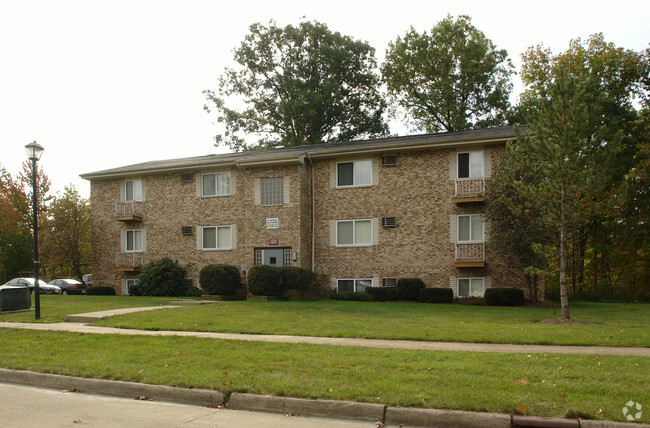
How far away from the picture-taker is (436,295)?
23.3 metres

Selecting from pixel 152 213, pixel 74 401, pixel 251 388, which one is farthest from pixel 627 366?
pixel 152 213

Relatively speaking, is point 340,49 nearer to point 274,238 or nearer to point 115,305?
point 274,238

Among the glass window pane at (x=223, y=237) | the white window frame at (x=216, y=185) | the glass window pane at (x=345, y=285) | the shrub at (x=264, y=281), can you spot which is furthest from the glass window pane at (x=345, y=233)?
the white window frame at (x=216, y=185)

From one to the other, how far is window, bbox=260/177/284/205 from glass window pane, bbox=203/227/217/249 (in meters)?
3.33

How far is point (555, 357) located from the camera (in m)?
8.72

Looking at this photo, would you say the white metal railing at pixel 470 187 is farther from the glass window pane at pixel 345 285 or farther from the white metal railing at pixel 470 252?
the glass window pane at pixel 345 285

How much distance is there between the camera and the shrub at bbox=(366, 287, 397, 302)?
24.2 m

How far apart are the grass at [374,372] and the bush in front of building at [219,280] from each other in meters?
13.3

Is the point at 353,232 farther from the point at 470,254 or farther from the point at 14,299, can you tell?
the point at 14,299

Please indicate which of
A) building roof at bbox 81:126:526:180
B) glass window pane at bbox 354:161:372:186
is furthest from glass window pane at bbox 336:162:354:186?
building roof at bbox 81:126:526:180

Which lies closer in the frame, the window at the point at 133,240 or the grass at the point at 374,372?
the grass at the point at 374,372

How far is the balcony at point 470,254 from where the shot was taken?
76.1 ft

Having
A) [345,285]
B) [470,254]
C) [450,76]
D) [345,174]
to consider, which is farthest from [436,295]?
[450,76]

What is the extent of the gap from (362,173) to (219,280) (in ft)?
26.4
